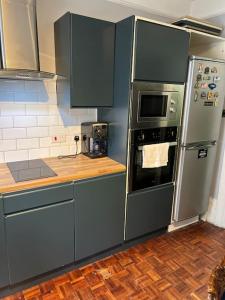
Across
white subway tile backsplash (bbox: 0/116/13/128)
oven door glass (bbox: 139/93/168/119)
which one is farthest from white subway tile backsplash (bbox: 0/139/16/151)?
oven door glass (bbox: 139/93/168/119)

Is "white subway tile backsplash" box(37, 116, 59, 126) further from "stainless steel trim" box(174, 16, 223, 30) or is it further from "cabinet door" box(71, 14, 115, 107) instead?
"stainless steel trim" box(174, 16, 223, 30)

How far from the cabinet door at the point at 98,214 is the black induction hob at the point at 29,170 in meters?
0.28

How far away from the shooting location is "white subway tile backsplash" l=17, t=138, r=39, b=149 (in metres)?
2.06

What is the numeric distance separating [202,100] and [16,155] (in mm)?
1863

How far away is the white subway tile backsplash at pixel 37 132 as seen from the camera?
2.09 m

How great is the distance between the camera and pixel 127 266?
2061 millimetres

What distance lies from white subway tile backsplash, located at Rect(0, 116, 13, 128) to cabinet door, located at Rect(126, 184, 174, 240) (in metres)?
1.25

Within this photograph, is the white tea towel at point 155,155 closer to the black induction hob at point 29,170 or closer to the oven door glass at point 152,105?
the oven door glass at point 152,105

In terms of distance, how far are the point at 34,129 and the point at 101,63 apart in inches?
33.8

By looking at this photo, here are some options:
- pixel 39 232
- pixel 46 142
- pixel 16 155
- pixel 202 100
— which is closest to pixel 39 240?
pixel 39 232

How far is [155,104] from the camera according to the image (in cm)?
205

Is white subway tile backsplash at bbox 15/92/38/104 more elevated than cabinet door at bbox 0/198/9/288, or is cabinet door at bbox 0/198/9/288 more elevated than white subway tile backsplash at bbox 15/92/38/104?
white subway tile backsplash at bbox 15/92/38/104

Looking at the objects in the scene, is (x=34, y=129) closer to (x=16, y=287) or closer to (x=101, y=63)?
(x=101, y=63)

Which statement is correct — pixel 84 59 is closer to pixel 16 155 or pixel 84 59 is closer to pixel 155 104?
pixel 155 104
